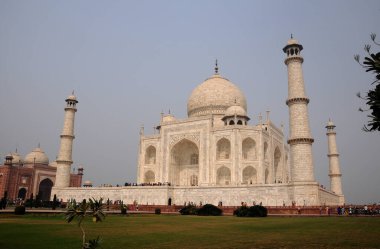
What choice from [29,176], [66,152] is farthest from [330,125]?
[29,176]

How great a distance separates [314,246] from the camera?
730 centimetres

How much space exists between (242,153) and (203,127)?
169 inches

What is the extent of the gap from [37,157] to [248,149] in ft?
97.9

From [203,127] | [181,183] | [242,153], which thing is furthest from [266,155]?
[181,183]

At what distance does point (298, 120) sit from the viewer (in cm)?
2453

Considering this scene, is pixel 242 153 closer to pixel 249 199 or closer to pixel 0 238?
pixel 249 199

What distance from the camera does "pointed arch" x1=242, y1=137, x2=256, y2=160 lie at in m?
32.0

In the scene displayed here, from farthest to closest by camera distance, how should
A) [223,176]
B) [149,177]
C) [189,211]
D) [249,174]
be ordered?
1. [149,177]
2. [223,176]
3. [249,174]
4. [189,211]

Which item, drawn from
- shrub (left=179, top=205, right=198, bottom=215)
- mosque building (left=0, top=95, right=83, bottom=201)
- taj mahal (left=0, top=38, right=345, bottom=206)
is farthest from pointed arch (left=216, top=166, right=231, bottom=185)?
mosque building (left=0, top=95, right=83, bottom=201)

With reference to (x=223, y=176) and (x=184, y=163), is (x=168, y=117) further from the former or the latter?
(x=223, y=176)

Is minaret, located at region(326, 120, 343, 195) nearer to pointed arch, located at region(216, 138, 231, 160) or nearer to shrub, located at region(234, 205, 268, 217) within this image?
pointed arch, located at region(216, 138, 231, 160)

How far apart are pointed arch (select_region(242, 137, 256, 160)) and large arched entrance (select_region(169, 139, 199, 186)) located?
4.90 m

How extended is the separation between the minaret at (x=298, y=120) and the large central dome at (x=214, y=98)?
1168 cm

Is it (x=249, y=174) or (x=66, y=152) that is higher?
(x=66, y=152)
